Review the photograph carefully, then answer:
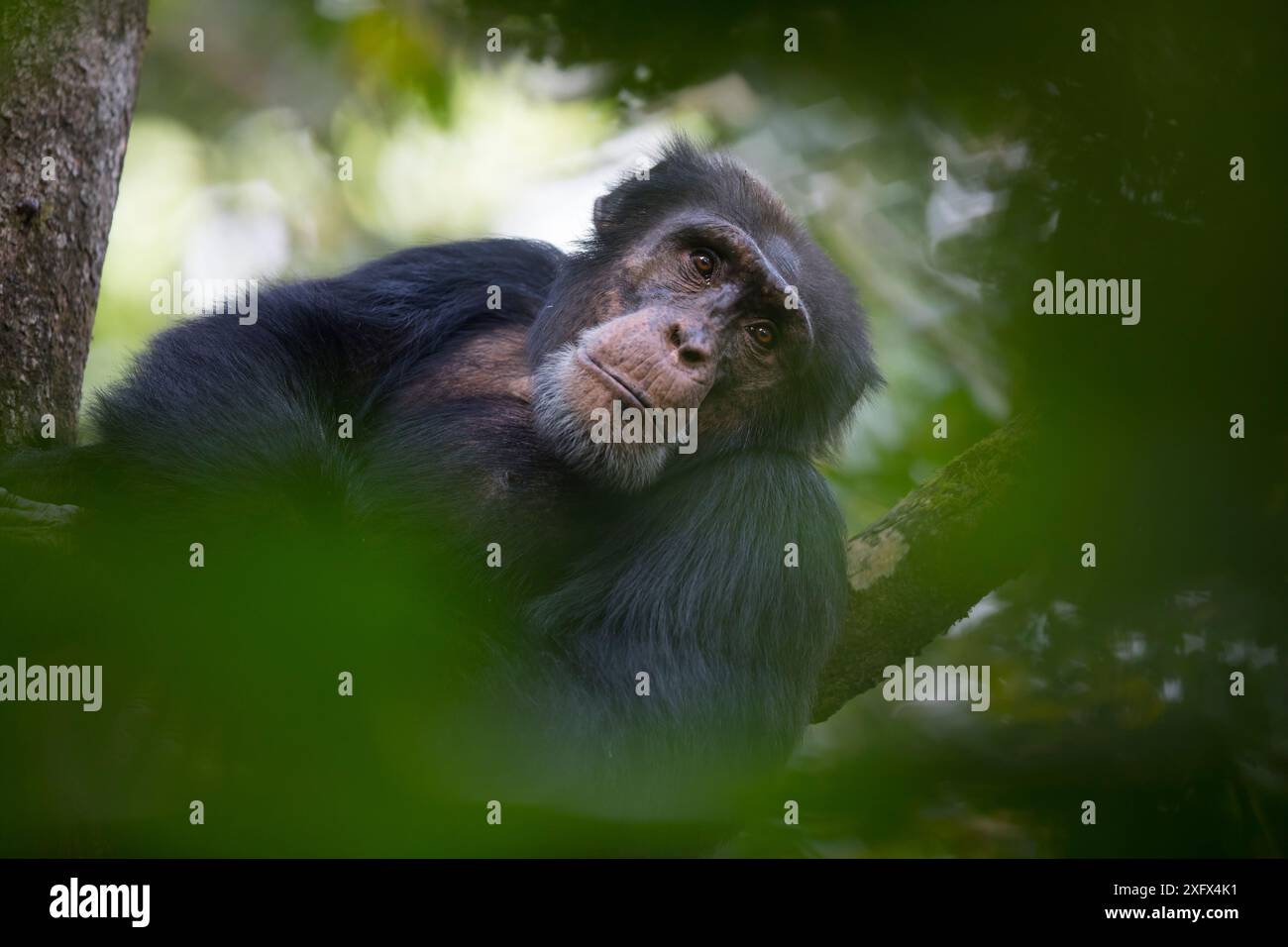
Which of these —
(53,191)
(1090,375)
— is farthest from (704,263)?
(1090,375)

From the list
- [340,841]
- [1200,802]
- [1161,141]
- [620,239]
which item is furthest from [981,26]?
[620,239]

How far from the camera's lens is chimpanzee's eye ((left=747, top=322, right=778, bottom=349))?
4.62m

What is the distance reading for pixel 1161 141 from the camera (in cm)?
196

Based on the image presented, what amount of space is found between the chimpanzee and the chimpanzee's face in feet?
0.04

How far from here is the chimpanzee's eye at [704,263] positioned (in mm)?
4727

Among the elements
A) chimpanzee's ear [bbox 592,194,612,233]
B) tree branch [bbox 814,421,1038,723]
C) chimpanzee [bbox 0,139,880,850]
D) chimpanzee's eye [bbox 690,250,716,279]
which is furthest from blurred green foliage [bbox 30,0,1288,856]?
chimpanzee's ear [bbox 592,194,612,233]

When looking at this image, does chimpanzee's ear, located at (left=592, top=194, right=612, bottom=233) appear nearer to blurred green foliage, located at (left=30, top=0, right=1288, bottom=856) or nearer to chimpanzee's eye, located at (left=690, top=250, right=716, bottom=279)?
chimpanzee's eye, located at (left=690, top=250, right=716, bottom=279)

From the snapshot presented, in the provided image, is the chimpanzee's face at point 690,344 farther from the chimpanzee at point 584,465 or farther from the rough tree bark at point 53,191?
the rough tree bark at point 53,191

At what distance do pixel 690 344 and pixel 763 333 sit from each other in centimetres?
42

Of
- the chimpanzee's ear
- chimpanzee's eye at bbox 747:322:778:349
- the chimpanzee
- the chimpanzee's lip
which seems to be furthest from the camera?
the chimpanzee's ear

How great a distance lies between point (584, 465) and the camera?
4379mm

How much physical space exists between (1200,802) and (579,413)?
2946mm

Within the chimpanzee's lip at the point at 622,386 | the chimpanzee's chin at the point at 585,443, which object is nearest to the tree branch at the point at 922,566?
the chimpanzee's chin at the point at 585,443
